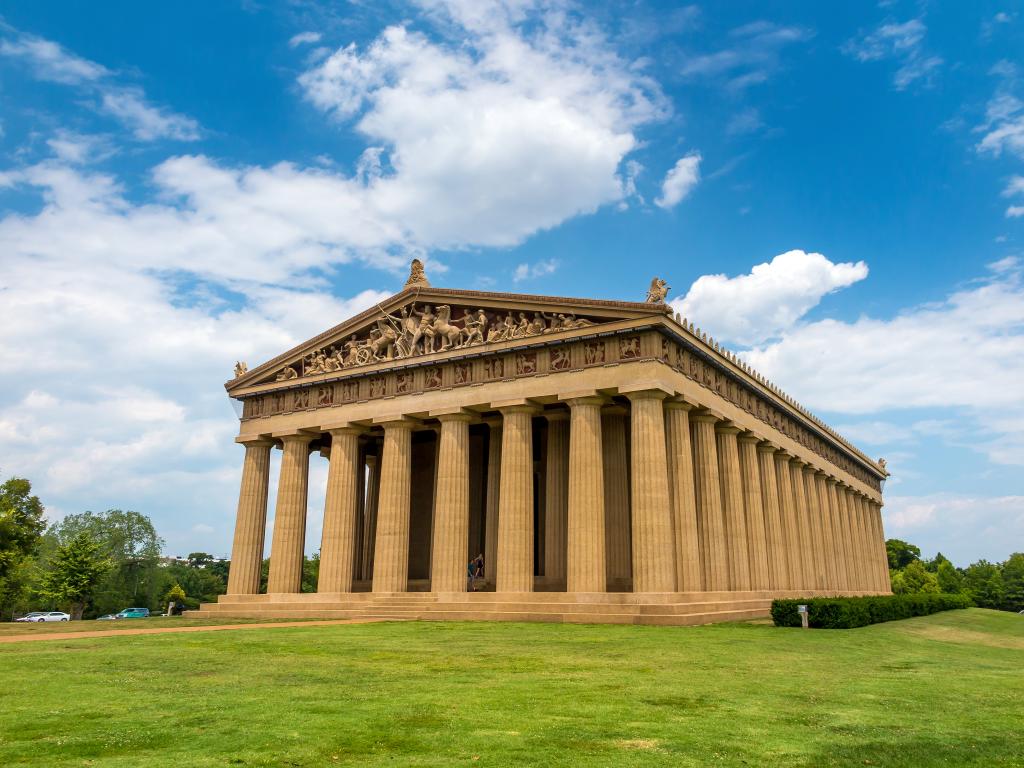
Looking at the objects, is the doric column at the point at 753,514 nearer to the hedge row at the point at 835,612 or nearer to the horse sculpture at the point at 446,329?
the hedge row at the point at 835,612

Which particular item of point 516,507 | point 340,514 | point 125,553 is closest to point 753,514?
point 516,507

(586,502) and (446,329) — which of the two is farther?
(446,329)

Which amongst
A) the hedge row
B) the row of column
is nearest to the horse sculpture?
the row of column

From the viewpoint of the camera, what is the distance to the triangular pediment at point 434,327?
124 ft

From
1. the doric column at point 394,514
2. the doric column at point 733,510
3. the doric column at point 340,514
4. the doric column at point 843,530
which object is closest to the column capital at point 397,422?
the doric column at point 394,514

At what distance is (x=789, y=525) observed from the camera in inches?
2019

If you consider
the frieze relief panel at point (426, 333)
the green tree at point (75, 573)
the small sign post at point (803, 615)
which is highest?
the frieze relief panel at point (426, 333)

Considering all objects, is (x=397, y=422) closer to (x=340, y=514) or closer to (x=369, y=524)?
(x=340, y=514)

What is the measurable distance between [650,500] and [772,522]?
16.6m

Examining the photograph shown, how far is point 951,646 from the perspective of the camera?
27469 millimetres

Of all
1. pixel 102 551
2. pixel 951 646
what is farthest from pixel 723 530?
pixel 102 551

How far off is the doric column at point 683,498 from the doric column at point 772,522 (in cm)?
1032

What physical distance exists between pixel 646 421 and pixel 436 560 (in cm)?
1340

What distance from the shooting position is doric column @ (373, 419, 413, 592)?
4147cm
